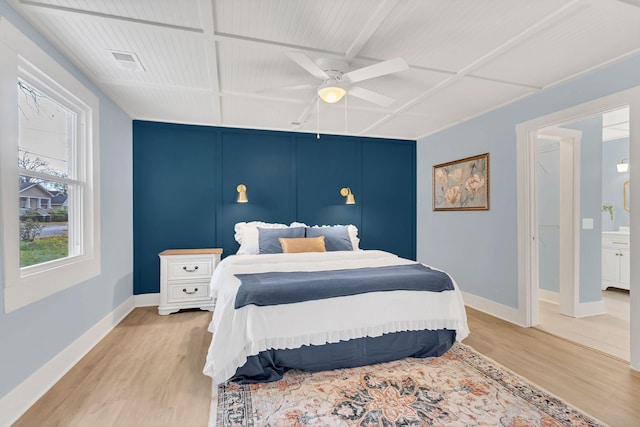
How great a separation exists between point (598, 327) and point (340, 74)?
373 cm

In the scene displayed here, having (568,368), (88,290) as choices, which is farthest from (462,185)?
(88,290)

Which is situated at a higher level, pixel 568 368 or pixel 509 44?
pixel 509 44

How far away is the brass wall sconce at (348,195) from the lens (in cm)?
471

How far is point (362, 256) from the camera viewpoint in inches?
139

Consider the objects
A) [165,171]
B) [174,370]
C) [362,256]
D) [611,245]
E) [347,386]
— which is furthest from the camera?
[611,245]

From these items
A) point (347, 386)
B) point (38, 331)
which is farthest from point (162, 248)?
point (347, 386)

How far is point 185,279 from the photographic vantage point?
12.7 feet

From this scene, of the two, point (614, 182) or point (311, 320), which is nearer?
point (311, 320)

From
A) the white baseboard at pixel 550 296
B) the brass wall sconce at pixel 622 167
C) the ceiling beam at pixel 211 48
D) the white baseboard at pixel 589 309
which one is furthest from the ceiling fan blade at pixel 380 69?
the brass wall sconce at pixel 622 167

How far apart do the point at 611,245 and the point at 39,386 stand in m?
7.04

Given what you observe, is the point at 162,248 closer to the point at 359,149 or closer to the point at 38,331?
the point at 38,331

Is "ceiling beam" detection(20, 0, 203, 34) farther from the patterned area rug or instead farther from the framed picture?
the framed picture

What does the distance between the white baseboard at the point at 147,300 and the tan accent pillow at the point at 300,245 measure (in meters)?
1.88

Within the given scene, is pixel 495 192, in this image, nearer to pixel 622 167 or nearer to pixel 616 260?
pixel 616 260
